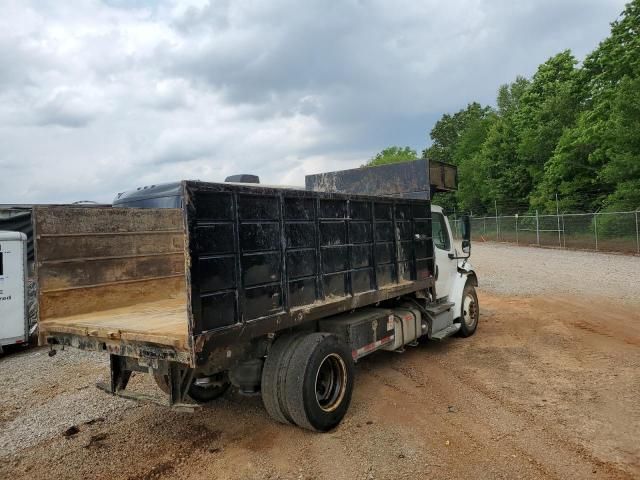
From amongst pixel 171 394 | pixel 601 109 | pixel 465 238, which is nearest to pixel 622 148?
pixel 601 109

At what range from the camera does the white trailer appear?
8.63 meters

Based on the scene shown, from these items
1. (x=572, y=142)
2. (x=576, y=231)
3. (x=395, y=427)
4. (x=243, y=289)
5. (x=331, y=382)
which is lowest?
(x=395, y=427)

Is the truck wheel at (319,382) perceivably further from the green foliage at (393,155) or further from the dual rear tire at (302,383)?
the green foliage at (393,155)

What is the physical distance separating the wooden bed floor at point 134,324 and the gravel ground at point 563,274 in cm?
1009

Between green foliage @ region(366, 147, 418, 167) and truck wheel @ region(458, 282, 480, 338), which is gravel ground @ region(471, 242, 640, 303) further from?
green foliage @ region(366, 147, 418, 167)

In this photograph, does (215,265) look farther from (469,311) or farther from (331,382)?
(469,311)

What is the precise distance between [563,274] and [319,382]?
524 inches

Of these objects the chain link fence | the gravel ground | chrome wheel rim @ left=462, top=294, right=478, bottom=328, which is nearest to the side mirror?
chrome wheel rim @ left=462, top=294, right=478, bottom=328

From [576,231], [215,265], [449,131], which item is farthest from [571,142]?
[449,131]

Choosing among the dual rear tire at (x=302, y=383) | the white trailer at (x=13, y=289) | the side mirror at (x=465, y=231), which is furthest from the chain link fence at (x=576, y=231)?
the white trailer at (x=13, y=289)

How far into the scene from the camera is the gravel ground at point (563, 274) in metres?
12.4

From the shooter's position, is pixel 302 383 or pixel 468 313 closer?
pixel 302 383

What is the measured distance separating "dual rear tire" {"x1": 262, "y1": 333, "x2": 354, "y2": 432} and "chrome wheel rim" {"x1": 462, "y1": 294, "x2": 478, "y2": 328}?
13.2 feet

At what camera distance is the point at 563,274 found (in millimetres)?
15578
